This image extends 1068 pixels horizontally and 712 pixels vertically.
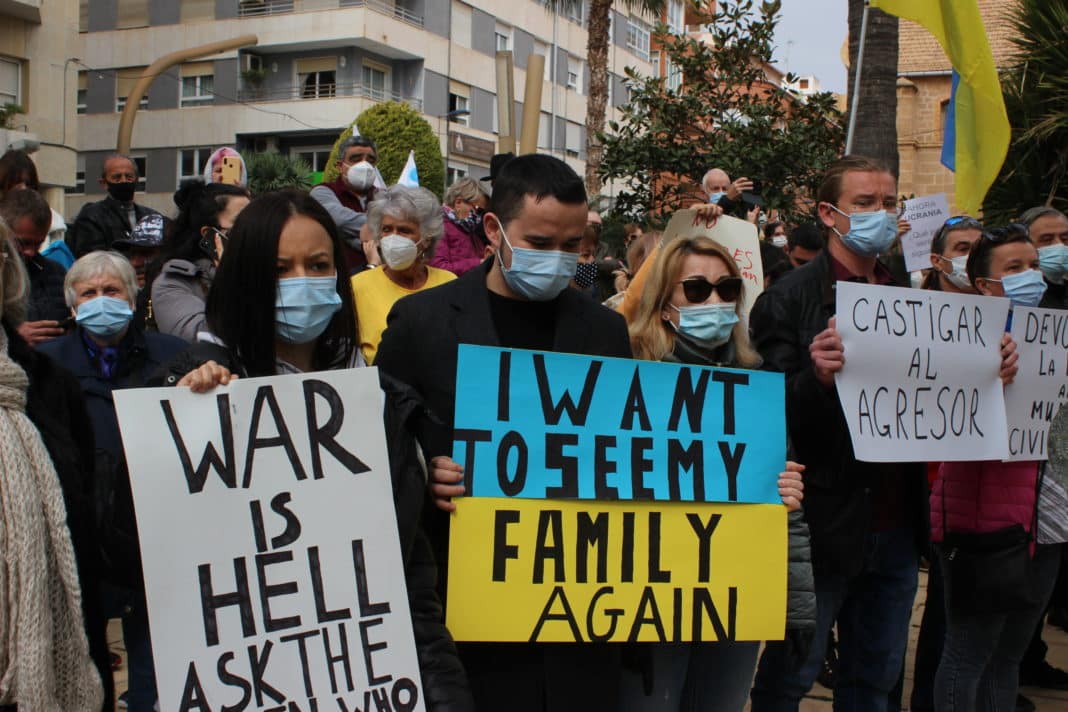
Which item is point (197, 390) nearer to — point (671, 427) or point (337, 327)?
point (337, 327)

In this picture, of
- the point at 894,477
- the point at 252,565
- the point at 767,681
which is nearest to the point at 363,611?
the point at 252,565

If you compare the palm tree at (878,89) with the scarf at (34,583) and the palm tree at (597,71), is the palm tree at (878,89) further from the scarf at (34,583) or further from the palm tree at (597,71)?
the palm tree at (597,71)

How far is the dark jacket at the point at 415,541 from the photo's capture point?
2467 millimetres

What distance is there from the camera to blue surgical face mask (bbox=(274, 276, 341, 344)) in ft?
8.36

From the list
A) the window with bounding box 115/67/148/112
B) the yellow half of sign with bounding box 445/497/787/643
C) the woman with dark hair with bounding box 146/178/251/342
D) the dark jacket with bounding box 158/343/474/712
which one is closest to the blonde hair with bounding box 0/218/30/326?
the dark jacket with bounding box 158/343/474/712

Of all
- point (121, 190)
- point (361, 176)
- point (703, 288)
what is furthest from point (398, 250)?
point (121, 190)

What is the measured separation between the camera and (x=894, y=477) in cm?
385

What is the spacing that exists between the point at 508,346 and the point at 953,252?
10.3ft

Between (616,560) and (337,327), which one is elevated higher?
(337,327)

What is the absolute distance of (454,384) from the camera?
2949 mm

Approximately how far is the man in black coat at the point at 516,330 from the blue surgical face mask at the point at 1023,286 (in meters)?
1.91

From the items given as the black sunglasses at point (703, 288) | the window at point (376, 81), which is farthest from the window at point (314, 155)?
the black sunglasses at point (703, 288)

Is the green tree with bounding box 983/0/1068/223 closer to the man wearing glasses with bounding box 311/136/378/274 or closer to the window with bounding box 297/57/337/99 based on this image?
the man wearing glasses with bounding box 311/136/378/274

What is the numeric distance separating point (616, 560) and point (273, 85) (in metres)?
38.4
